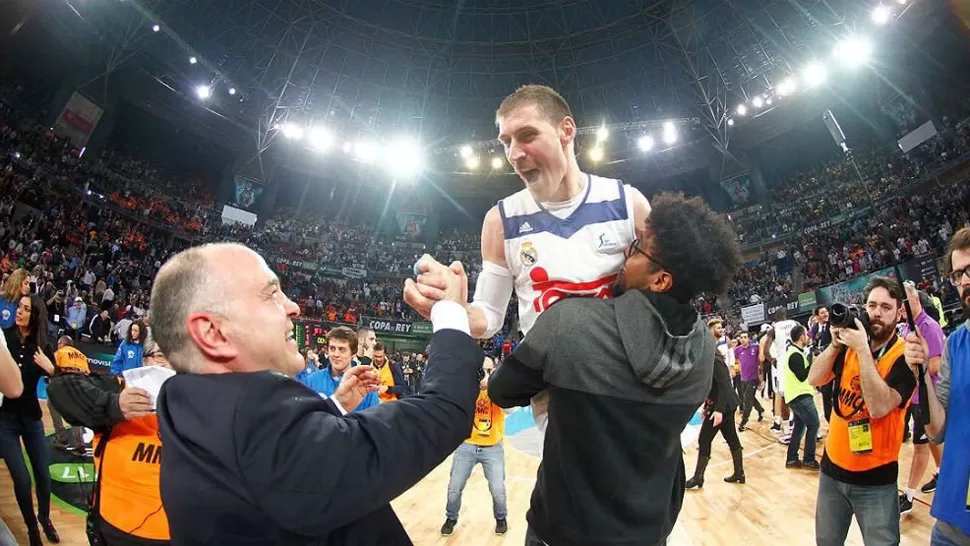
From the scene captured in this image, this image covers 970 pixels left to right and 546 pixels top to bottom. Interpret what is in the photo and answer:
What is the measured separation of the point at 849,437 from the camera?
10.1 ft

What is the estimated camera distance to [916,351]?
2607 mm

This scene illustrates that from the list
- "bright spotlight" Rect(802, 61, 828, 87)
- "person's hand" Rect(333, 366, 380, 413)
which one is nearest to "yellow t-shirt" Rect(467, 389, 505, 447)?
"person's hand" Rect(333, 366, 380, 413)

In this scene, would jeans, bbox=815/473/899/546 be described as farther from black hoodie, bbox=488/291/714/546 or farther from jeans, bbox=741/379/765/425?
jeans, bbox=741/379/765/425

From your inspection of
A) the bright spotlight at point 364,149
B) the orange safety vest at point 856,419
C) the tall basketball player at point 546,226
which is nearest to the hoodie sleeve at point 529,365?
the tall basketball player at point 546,226

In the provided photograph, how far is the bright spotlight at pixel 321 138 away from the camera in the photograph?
2692 centimetres

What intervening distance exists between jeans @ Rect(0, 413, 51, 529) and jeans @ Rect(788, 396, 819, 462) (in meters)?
9.16

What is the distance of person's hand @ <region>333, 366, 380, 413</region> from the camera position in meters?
1.98

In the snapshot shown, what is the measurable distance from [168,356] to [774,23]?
25485mm

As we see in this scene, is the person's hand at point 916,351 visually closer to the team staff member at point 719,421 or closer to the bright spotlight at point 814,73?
the team staff member at point 719,421

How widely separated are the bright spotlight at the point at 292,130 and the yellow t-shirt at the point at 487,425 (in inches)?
958

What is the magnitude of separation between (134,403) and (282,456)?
227cm

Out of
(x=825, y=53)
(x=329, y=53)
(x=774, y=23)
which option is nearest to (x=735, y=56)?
(x=774, y=23)

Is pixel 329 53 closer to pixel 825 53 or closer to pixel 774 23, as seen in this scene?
pixel 774 23

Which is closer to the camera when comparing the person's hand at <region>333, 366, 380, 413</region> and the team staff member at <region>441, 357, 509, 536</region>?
the person's hand at <region>333, 366, 380, 413</region>
